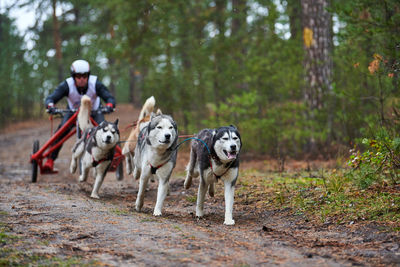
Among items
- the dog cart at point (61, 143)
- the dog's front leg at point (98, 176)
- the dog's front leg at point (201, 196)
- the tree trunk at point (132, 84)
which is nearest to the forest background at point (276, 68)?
the dog's front leg at point (201, 196)

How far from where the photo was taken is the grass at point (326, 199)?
5164 mm

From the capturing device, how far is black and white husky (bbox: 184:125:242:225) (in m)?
5.49

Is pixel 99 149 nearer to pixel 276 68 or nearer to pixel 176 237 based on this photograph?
pixel 176 237

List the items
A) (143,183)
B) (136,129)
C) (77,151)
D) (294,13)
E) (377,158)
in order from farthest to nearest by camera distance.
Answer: (294,13) → (77,151) → (136,129) → (143,183) → (377,158)

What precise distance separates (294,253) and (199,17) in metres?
14.1

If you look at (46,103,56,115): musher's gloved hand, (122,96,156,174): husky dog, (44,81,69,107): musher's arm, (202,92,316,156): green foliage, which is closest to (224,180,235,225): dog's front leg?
(122,96,156,174): husky dog

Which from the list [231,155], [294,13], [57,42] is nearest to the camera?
[231,155]

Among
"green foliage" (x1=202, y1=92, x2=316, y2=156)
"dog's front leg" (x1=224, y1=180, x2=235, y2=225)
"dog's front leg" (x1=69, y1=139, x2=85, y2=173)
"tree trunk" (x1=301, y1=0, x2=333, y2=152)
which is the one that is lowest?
"dog's front leg" (x1=224, y1=180, x2=235, y2=225)

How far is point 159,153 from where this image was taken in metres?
6.11

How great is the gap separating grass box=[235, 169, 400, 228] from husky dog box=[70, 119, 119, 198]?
2230 millimetres

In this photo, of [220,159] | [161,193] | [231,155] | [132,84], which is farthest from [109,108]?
[132,84]

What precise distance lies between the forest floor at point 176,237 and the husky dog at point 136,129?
4.53ft

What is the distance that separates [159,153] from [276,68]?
7234 mm

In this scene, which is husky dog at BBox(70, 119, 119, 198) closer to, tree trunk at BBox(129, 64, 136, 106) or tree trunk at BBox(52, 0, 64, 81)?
tree trunk at BBox(129, 64, 136, 106)
